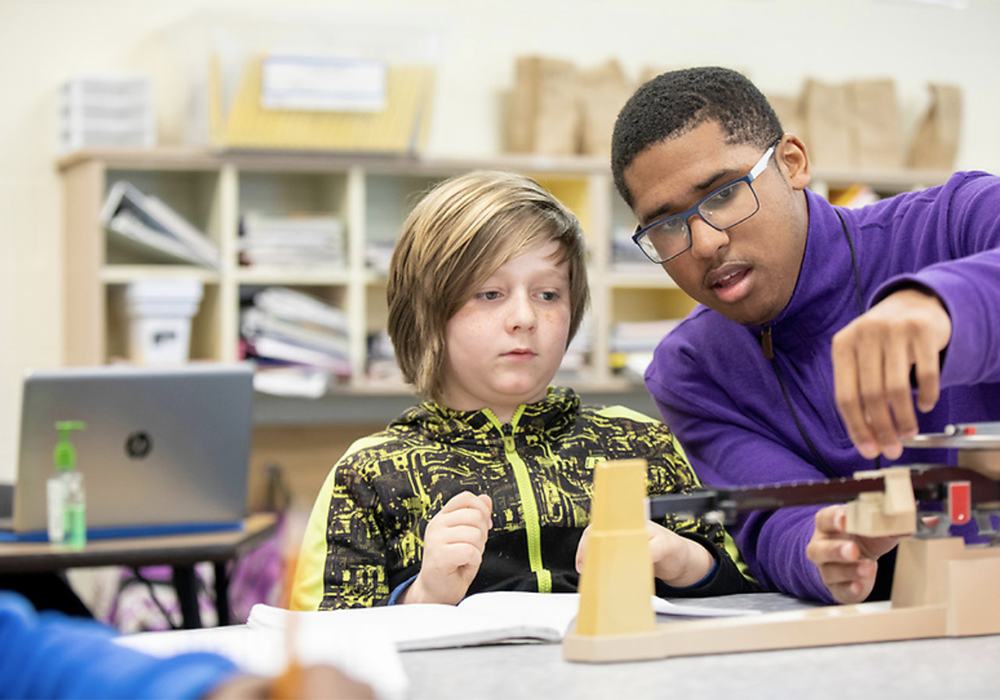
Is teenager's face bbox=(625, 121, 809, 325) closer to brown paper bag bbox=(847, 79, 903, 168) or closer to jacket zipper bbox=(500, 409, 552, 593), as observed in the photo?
jacket zipper bbox=(500, 409, 552, 593)

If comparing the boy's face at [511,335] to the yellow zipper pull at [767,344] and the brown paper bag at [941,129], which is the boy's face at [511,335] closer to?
the yellow zipper pull at [767,344]

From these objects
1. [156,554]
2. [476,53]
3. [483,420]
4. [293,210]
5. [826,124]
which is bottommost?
[156,554]

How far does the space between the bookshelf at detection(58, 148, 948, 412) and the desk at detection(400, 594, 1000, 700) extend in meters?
2.71

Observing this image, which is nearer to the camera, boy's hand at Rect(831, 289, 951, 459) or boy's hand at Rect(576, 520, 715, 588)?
boy's hand at Rect(831, 289, 951, 459)

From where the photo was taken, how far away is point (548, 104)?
387 centimetres

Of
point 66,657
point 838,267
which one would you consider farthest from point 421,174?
point 66,657

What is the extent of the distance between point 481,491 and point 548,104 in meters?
2.73

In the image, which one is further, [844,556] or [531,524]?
[531,524]

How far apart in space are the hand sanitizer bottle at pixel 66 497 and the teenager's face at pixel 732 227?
1.35 meters

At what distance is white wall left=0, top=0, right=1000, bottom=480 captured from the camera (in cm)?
373

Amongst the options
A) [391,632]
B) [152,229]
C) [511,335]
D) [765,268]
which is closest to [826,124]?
[152,229]

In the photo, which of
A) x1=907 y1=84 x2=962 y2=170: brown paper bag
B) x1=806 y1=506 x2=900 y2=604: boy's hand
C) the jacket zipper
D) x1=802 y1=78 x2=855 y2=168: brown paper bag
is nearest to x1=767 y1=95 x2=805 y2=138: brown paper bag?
x1=802 y1=78 x2=855 y2=168: brown paper bag

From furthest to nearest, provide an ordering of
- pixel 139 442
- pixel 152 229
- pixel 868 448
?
pixel 152 229 → pixel 139 442 → pixel 868 448

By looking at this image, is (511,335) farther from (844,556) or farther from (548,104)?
(548,104)
